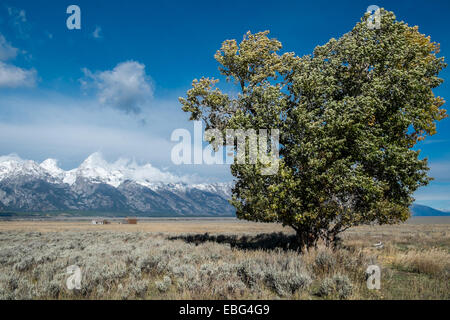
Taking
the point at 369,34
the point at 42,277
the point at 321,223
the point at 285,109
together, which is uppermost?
the point at 369,34

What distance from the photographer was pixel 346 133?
45.2 feet

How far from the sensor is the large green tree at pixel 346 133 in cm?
1384

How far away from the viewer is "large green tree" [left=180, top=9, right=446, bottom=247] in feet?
45.4

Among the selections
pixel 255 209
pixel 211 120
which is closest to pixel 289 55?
pixel 211 120

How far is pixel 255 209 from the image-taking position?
50.1 feet

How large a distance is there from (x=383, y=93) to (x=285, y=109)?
190 inches

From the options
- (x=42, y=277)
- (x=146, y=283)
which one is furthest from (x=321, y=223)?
(x=42, y=277)
